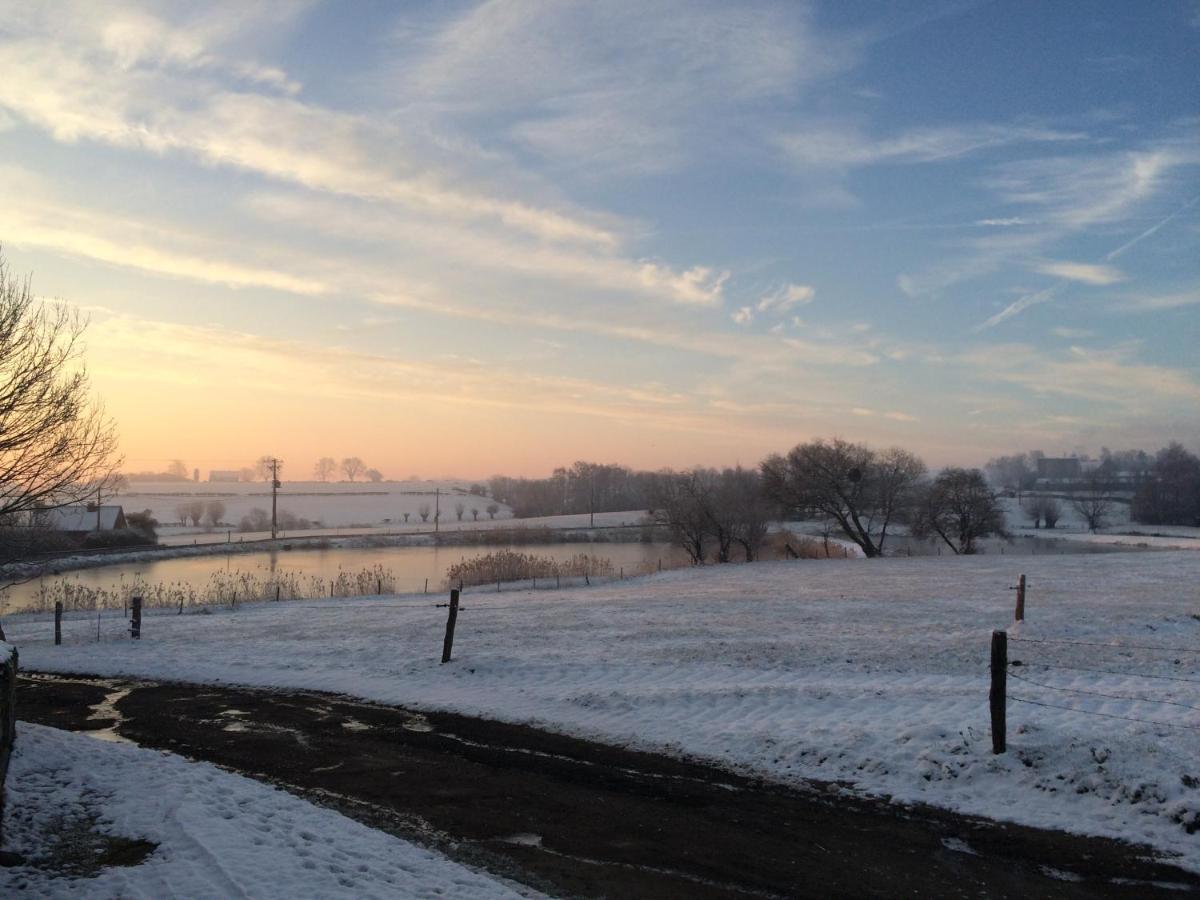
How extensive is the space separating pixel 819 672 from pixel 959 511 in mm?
50216

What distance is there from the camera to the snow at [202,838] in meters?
6.38

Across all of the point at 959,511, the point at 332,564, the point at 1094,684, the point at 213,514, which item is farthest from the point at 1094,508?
the point at 213,514

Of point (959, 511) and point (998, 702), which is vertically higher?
point (959, 511)

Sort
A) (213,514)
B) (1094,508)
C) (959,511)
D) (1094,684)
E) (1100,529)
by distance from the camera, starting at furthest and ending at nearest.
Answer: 1. (213,514)
2. (1094,508)
3. (1100,529)
4. (959,511)
5. (1094,684)

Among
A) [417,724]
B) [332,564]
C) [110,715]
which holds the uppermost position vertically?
[417,724]

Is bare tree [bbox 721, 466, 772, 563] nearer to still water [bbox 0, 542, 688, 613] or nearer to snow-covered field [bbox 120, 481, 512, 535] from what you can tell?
still water [bbox 0, 542, 688, 613]

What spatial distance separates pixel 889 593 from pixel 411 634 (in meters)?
18.5

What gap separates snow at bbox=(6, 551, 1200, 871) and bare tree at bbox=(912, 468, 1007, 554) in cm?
2710

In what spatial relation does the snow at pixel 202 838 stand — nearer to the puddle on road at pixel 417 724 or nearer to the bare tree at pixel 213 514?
the puddle on road at pixel 417 724

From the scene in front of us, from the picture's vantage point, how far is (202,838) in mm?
7293

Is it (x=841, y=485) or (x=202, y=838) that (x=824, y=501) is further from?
(x=202, y=838)

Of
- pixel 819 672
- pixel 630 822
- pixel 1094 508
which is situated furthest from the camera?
pixel 1094 508

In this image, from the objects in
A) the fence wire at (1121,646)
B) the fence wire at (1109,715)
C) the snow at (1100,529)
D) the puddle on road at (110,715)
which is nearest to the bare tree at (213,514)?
the snow at (1100,529)

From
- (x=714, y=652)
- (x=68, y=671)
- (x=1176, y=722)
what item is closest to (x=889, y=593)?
(x=714, y=652)
